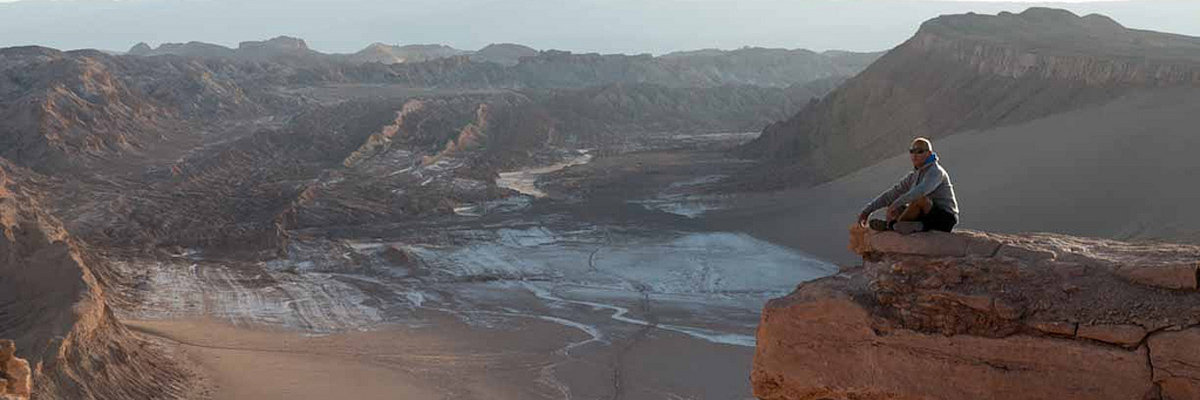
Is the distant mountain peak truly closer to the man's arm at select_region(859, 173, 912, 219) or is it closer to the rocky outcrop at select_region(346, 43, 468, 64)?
the rocky outcrop at select_region(346, 43, 468, 64)

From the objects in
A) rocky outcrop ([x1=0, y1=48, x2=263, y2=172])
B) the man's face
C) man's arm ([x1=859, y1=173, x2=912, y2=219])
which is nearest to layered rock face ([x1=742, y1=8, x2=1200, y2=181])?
man's arm ([x1=859, y1=173, x2=912, y2=219])

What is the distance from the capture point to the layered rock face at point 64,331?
10133 millimetres

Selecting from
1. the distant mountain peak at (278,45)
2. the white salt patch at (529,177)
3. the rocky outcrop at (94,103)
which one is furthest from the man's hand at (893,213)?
the distant mountain peak at (278,45)

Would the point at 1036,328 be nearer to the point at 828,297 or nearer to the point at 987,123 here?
the point at 828,297

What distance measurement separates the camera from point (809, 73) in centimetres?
7725

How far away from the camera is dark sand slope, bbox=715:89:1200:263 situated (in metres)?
18.6

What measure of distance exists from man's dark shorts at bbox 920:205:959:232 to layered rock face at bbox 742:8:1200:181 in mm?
19473

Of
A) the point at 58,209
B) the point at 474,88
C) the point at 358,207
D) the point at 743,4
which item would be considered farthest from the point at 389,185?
the point at 743,4

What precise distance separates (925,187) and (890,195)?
0.34m

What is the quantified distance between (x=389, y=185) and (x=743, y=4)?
571 ft

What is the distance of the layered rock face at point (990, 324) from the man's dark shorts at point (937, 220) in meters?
→ 0.13

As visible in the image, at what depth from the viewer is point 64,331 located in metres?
10.6

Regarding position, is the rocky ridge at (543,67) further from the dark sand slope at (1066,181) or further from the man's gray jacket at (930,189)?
the man's gray jacket at (930,189)

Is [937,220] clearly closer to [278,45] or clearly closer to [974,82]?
[974,82]
